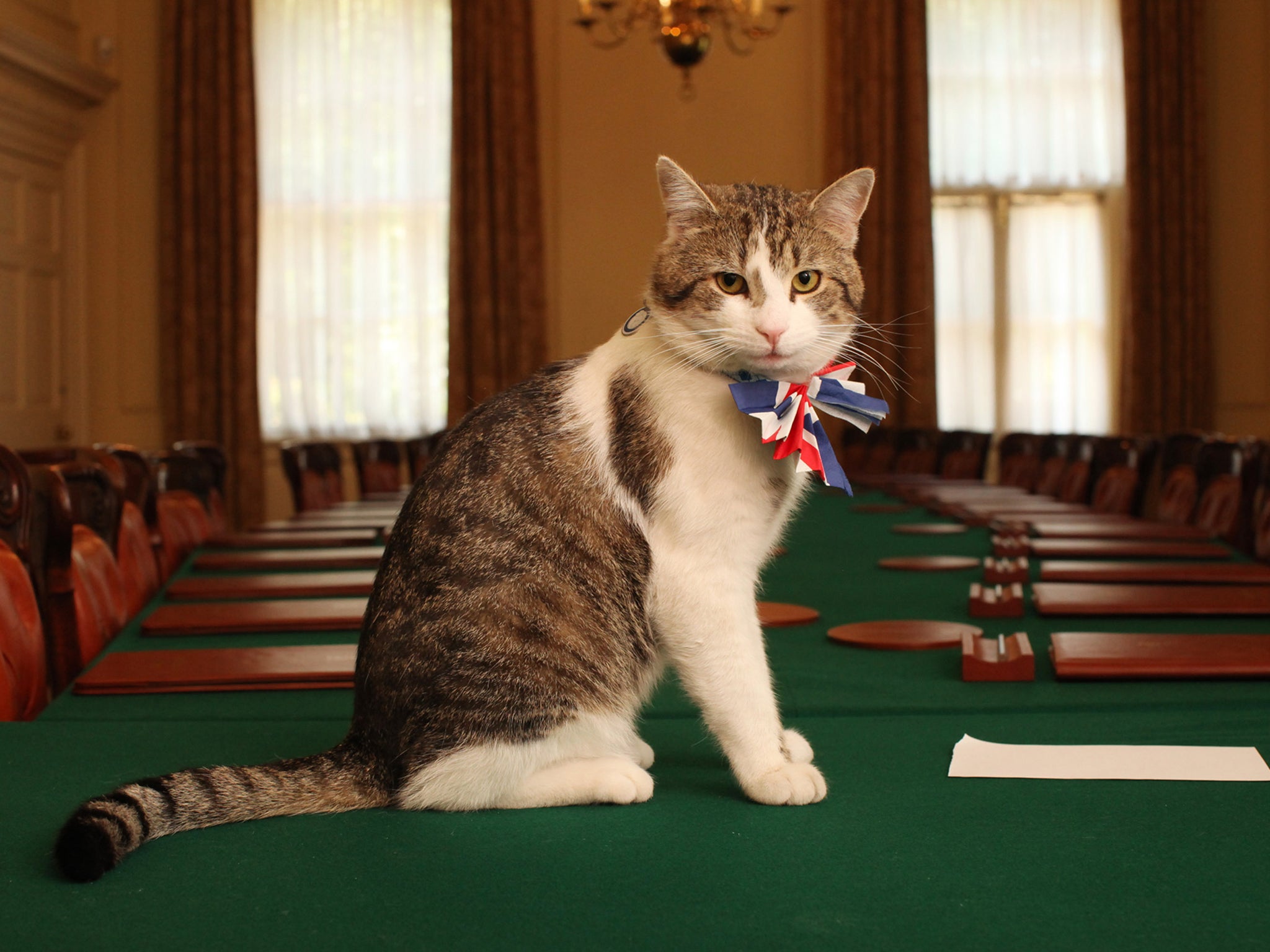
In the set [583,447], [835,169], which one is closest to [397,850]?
[583,447]

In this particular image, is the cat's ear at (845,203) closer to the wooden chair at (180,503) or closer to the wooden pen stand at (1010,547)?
the wooden pen stand at (1010,547)

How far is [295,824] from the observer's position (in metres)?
1.03

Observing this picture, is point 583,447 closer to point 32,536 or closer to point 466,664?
point 466,664

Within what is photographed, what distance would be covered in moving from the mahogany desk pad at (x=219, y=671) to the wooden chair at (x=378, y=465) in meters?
3.52

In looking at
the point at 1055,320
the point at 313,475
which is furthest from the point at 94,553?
the point at 1055,320

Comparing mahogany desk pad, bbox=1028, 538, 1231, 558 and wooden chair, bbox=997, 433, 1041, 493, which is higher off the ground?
wooden chair, bbox=997, 433, 1041, 493

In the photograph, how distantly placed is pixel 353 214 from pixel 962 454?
4.31 metres

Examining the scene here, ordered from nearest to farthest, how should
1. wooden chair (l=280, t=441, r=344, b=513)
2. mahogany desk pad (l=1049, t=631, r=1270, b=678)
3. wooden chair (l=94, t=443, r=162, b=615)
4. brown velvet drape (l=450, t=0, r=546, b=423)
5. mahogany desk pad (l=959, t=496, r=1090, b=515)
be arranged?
mahogany desk pad (l=1049, t=631, r=1270, b=678) → wooden chair (l=94, t=443, r=162, b=615) → mahogany desk pad (l=959, t=496, r=1090, b=515) → wooden chair (l=280, t=441, r=344, b=513) → brown velvet drape (l=450, t=0, r=546, b=423)

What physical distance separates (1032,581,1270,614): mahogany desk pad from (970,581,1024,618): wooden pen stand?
3cm

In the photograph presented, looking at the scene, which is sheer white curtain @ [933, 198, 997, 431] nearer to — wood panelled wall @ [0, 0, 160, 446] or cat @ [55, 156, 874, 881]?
wood panelled wall @ [0, 0, 160, 446]

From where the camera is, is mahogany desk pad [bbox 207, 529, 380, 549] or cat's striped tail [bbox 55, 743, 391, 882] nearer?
cat's striped tail [bbox 55, 743, 391, 882]

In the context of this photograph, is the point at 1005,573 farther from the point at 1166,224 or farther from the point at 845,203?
the point at 1166,224

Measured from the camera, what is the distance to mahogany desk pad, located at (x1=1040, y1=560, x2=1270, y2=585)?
7.17 ft

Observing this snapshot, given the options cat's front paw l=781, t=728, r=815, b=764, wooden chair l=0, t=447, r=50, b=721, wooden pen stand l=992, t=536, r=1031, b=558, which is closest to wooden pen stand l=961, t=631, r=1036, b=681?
cat's front paw l=781, t=728, r=815, b=764
